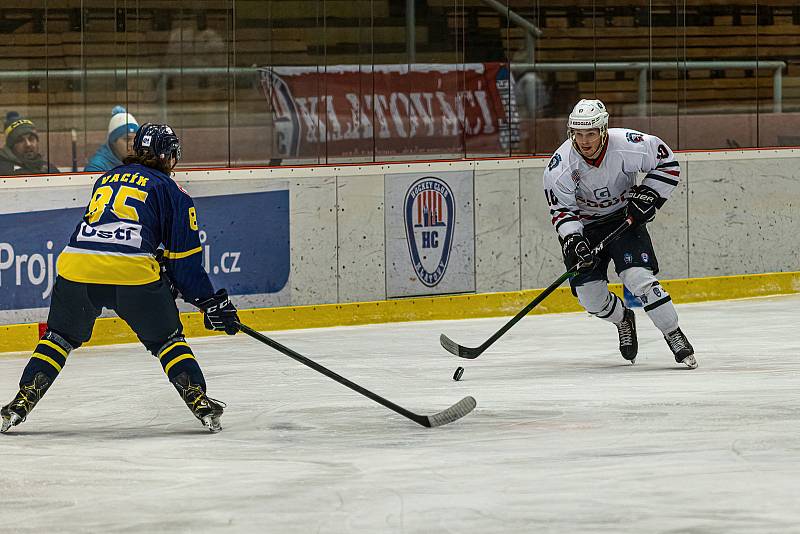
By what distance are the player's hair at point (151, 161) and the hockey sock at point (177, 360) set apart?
61 cm

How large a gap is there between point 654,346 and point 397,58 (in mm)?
2708

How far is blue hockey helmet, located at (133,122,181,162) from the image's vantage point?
568cm

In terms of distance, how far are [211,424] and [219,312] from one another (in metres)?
0.46

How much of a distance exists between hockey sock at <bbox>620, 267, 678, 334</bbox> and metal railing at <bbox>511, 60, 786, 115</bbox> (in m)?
3.30

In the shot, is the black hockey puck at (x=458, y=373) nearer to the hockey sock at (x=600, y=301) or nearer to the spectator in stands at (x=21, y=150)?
the hockey sock at (x=600, y=301)

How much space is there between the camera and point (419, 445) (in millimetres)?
5453

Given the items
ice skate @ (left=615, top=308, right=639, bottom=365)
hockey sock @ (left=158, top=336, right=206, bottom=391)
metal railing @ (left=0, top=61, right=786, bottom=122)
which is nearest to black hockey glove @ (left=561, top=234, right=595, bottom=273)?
ice skate @ (left=615, top=308, right=639, bottom=365)

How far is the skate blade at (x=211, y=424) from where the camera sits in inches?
226

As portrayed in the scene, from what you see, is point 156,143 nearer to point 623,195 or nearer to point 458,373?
point 458,373

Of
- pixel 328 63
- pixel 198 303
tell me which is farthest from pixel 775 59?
pixel 198 303

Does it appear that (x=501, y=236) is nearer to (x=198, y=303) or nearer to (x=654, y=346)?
(x=654, y=346)

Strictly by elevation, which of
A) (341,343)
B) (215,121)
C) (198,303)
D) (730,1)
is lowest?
(341,343)

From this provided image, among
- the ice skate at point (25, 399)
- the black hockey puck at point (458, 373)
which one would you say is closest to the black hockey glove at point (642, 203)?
the black hockey puck at point (458, 373)

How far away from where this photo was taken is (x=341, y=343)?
8438 millimetres
